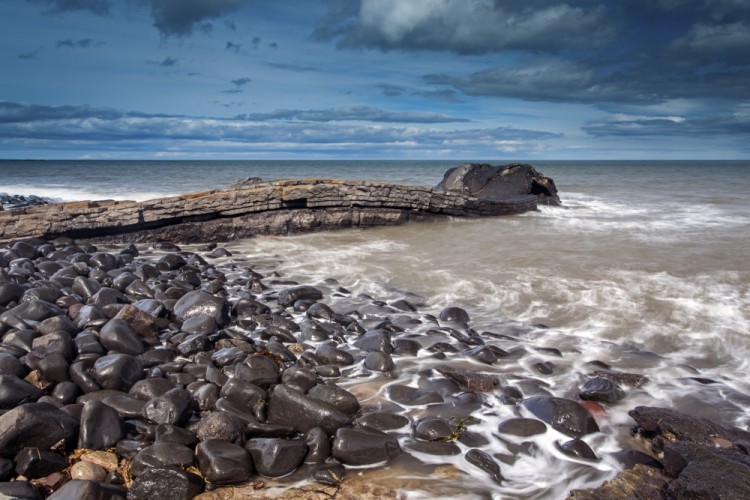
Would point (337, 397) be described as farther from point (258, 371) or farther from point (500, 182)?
point (500, 182)

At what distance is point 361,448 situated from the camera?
3.62 metres

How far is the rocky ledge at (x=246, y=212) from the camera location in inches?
468

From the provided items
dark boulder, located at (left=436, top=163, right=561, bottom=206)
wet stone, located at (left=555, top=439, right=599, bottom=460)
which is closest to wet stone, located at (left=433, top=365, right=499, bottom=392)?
wet stone, located at (left=555, top=439, right=599, bottom=460)

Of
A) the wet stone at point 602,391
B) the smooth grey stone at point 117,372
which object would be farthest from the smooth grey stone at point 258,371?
the wet stone at point 602,391

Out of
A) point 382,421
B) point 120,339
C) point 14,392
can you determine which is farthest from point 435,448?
point 120,339

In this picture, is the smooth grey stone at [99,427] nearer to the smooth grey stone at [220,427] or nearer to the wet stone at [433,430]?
the smooth grey stone at [220,427]

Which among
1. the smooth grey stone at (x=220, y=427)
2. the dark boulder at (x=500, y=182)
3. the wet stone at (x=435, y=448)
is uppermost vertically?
the dark boulder at (x=500, y=182)

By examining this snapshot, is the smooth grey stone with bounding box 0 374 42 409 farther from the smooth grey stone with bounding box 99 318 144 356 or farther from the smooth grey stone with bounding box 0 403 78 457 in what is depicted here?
the smooth grey stone with bounding box 99 318 144 356

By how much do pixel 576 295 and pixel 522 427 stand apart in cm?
437

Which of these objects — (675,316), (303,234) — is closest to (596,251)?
(675,316)

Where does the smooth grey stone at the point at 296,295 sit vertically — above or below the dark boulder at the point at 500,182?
below

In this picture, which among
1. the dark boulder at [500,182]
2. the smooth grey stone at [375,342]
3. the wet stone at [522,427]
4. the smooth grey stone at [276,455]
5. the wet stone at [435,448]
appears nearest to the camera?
the smooth grey stone at [276,455]

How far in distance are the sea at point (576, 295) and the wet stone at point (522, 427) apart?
0.20 ft

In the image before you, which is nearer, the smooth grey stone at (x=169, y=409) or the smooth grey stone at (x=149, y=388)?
the smooth grey stone at (x=169, y=409)
